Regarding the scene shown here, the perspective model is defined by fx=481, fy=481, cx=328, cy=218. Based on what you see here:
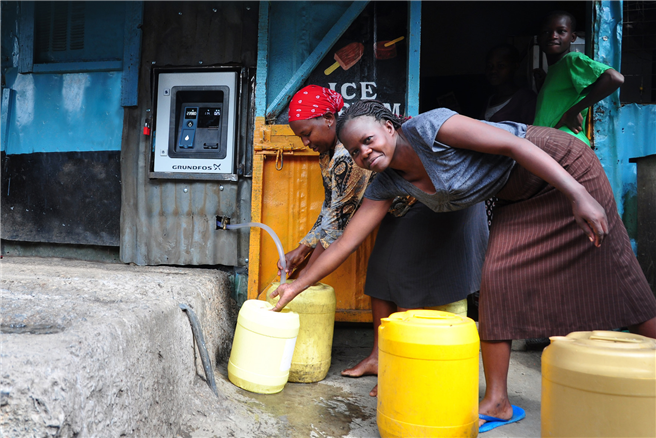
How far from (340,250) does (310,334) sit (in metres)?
0.66

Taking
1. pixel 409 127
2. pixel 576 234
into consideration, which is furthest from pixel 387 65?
pixel 576 234

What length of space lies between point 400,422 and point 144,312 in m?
1.09

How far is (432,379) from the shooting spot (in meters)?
1.82

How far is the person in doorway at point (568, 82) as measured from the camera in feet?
9.73

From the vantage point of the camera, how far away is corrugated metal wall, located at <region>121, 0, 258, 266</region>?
3.62 m

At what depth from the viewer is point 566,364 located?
1.52 m

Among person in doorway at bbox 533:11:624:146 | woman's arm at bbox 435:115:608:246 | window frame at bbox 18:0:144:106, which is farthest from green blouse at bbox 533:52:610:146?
window frame at bbox 18:0:144:106

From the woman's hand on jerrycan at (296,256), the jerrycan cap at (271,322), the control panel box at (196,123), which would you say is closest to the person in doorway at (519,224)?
the jerrycan cap at (271,322)

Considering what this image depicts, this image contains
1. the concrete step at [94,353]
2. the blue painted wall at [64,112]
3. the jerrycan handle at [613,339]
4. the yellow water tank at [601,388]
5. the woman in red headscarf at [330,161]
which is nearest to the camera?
the concrete step at [94,353]

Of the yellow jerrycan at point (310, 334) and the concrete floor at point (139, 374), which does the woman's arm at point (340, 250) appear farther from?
the concrete floor at point (139, 374)

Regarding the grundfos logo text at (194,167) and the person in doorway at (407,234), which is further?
the grundfos logo text at (194,167)

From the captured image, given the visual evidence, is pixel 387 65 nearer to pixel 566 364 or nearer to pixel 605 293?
pixel 605 293

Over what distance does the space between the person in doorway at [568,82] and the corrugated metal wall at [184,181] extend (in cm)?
210

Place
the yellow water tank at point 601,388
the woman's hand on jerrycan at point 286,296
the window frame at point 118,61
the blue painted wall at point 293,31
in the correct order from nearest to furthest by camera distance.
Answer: the yellow water tank at point 601,388, the woman's hand on jerrycan at point 286,296, the blue painted wall at point 293,31, the window frame at point 118,61
